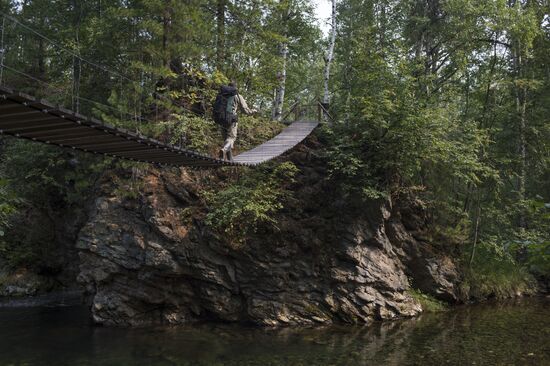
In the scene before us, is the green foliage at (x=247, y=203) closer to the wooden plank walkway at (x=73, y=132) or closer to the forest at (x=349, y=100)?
the forest at (x=349, y=100)

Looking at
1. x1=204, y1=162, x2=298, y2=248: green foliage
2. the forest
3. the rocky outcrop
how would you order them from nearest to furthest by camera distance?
x1=204, y1=162, x2=298, y2=248: green foliage
the rocky outcrop
the forest

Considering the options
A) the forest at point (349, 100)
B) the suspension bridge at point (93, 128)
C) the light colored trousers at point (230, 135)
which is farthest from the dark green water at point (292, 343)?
the light colored trousers at point (230, 135)

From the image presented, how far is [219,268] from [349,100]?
589cm

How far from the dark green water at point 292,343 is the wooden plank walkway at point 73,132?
3.57m

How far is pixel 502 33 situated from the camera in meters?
14.1

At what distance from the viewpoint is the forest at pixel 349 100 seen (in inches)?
400

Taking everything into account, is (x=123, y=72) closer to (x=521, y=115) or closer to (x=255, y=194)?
(x=255, y=194)

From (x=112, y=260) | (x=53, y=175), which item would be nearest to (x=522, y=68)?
(x=112, y=260)

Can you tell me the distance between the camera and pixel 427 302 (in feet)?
36.9

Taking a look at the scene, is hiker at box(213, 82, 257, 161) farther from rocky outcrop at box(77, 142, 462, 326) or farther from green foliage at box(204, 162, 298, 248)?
rocky outcrop at box(77, 142, 462, 326)

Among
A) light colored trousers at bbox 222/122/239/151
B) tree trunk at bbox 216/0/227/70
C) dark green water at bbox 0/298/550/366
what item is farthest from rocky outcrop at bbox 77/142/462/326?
tree trunk at bbox 216/0/227/70

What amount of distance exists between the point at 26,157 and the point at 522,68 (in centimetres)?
1688

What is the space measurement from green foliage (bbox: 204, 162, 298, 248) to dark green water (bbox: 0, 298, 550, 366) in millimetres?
2286

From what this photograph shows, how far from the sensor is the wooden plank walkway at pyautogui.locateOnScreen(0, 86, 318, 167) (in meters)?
3.81
